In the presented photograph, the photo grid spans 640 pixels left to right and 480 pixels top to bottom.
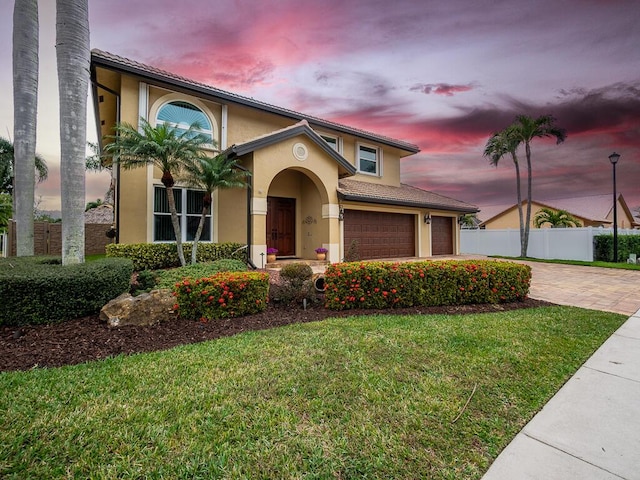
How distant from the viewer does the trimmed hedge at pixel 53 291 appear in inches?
176

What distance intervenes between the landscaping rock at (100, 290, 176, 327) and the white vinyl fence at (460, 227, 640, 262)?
22.0m

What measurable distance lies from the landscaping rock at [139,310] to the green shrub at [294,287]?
6.82 ft

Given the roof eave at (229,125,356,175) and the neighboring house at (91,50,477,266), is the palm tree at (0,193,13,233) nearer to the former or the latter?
the neighboring house at (91,50,477,266)

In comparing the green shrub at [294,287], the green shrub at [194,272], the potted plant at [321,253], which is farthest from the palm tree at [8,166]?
the green shrub at [294,287]

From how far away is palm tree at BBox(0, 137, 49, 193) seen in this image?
58.4 ft

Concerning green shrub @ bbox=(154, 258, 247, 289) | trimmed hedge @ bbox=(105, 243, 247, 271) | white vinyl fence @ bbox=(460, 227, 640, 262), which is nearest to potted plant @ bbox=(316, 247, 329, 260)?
trimmed hedge @ bbox=(105, 243, 247, 271)

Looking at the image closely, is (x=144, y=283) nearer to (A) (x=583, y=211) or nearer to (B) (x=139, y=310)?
(B) (x=139, y=310)

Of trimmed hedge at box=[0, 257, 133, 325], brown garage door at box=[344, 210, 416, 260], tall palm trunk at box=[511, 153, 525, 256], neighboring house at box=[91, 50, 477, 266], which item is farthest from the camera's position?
tall palm trunk at box=[511, 153, 525, 256]

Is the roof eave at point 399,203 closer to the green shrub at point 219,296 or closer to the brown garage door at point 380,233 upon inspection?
the brown garage door at point 380,233

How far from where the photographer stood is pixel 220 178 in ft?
29.9

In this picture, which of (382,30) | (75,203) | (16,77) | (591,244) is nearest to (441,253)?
(591,244)

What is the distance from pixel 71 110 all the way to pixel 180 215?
16.6ft

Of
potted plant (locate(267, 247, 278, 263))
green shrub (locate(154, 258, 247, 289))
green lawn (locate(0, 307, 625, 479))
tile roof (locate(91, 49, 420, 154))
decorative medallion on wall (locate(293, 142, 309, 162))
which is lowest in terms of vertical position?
green lawn (locate(0, 307, 625, 479))

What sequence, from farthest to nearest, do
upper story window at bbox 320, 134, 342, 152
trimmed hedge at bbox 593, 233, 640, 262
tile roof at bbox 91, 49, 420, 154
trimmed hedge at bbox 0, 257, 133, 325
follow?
trimmed hedge at bbox 593, 233, 640, 262 < upper story window at bbox 320, 134, 342, 152 < tile roof at bbox 91, 49, 420, 154 < trimmed hedge at bbox 0, 257, 133, 325
